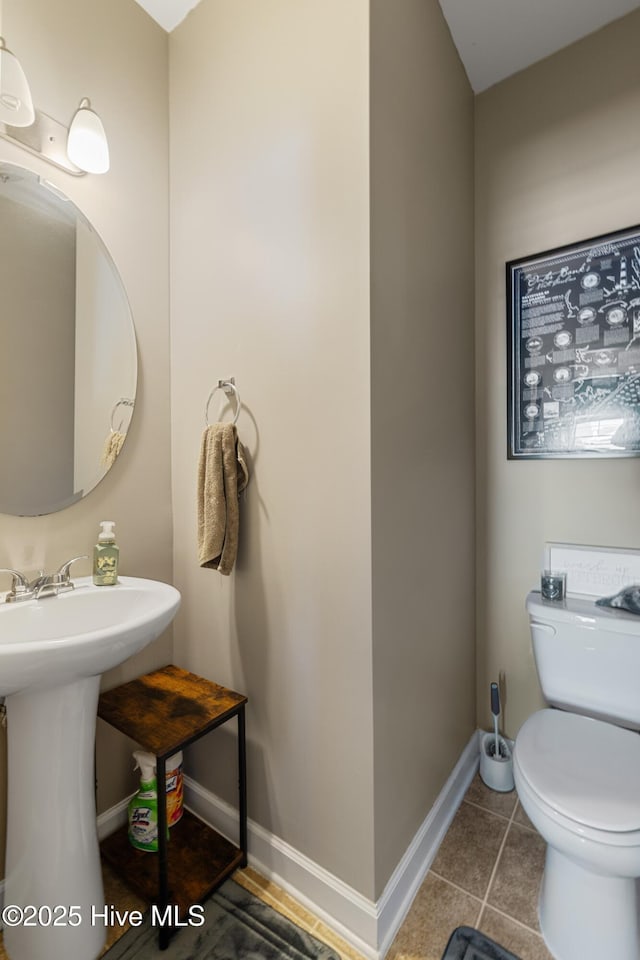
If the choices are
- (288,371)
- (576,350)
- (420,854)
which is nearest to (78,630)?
(288,371)

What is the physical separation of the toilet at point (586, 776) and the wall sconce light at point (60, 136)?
1.91 meters

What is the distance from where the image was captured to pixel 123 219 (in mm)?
1401

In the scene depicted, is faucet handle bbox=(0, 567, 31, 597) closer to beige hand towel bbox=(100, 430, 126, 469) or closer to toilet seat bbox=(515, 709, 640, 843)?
beige hand towel bbox=(100, 430, 126, 469)

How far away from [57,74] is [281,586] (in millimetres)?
1575

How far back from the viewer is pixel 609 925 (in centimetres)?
105

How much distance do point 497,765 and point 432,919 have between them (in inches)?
24.5

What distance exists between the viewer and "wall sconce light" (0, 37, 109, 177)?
1.10m

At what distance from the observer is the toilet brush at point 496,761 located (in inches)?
65.2

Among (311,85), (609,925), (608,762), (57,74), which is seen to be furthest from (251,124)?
(609,925)

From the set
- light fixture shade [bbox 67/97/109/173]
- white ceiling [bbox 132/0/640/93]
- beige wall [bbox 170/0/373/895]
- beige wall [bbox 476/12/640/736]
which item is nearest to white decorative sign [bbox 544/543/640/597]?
beige wall [bbox 476/12/640/736]

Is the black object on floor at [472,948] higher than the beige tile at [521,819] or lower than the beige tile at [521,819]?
higher

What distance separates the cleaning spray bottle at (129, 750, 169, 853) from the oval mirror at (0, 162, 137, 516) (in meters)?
0.81

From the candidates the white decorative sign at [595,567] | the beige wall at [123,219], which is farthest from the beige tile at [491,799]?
the beige wall at [123,219]

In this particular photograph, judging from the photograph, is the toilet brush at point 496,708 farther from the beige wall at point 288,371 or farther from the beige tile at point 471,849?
the beige wall at point 288,371
